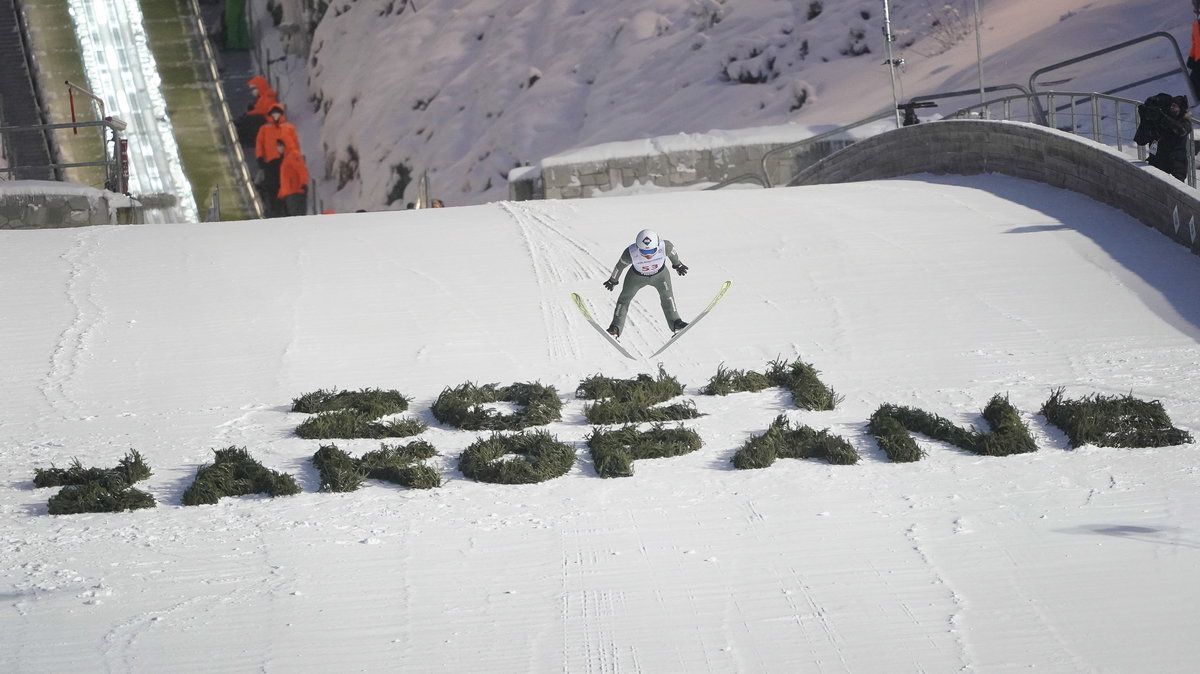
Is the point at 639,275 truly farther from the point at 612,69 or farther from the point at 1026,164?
the point at 612,69

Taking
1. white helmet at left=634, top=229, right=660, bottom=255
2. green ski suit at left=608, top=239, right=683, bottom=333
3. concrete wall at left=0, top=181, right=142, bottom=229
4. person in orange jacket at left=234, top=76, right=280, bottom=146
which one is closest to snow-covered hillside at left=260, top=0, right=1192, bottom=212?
person in orange jacket at left=234, top=76, right=280, bottom=146

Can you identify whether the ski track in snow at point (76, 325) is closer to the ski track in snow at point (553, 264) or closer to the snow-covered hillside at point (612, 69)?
the ski track in snow at point (553, 264)

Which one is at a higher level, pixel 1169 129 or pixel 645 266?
pixel 1169 129

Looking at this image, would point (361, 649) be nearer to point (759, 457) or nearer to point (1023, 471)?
point (759, 457)

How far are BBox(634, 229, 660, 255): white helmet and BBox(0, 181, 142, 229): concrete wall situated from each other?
14128 millimetres

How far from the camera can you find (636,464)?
10422 mm

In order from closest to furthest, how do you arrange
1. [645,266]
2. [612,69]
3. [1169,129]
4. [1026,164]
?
[645,266] → [1169,129] → [1026,164] → [612,69]

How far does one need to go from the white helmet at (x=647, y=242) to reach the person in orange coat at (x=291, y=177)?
69.0 feet

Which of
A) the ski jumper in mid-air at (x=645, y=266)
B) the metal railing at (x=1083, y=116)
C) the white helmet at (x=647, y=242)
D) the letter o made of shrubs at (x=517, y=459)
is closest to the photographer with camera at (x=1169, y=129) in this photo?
the metal railing at (x=1083, y=116)

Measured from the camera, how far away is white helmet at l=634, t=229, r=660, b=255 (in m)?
8.00

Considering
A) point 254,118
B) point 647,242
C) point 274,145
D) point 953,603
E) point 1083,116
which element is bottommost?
point 953,603

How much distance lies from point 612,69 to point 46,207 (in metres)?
13.5

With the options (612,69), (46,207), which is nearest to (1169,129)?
(46,207)

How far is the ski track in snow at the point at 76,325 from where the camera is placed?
12.6 m
